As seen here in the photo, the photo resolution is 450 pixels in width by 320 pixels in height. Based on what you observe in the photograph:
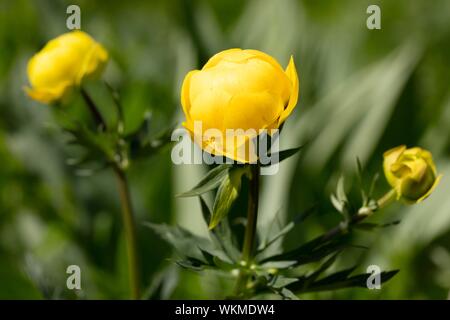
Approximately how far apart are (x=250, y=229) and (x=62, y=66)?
0.29 metres

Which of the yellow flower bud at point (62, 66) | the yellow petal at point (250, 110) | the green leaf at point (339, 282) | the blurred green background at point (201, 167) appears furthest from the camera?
the blurred green background at point (201, 167)

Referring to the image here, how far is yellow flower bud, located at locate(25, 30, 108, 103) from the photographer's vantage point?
739mm

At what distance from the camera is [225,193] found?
0.57 meters

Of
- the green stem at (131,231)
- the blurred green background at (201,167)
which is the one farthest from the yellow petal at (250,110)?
the blurred green background at (201,167)

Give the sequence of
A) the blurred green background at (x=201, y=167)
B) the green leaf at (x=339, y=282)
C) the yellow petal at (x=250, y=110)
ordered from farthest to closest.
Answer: the blurred green background at (x=201, y=167)
the green leaf at (x=339, y=282)
the yellow petal at (x=250, y=110)

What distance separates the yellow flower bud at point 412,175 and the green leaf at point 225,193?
16cm

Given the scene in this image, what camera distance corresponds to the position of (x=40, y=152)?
119cm

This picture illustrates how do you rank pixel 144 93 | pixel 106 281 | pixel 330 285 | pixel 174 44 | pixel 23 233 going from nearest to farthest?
pixel 330 285
pixel 106 281
pixel 23 233
pixel 144 93
pixel 174 44

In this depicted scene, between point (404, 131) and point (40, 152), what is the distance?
2.12ft

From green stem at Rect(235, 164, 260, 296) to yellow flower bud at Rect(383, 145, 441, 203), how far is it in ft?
0.45

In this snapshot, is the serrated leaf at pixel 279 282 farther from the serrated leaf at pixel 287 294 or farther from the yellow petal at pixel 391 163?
the yellow petal at pixel 391 163

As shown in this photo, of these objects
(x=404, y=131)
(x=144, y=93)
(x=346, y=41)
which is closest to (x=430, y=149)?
(x=404, y=131)

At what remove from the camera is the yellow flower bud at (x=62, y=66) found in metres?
0.74
